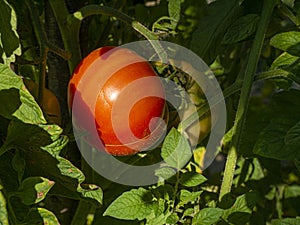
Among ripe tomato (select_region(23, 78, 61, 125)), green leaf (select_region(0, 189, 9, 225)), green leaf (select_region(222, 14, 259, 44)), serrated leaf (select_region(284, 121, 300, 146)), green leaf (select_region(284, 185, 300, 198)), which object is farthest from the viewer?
green leaf (select_region(284, 185, 300, 198))

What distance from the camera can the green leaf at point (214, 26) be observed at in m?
0.91

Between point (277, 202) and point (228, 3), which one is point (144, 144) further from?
point (277, 202)

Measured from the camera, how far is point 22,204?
2.48 ft

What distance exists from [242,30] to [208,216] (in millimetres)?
264

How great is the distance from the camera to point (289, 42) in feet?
2.64

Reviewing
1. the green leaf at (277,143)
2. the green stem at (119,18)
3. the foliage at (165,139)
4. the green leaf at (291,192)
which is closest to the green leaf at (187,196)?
the foliage at (165,139)

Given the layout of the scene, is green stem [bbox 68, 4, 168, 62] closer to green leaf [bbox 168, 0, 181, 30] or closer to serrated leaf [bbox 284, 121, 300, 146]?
green leaf [bbox 168, 0, 181, 30]

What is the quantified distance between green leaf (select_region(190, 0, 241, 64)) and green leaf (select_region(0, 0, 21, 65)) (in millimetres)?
271

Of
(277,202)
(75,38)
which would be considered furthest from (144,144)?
(277,202)

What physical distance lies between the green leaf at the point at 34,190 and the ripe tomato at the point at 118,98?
0.19m

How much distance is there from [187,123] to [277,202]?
587 millimetres

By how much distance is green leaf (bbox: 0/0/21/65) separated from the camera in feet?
2.61

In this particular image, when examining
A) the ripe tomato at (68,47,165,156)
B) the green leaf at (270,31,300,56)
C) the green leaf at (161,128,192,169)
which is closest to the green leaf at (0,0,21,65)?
the ripe tomato at (68,47,165,156)

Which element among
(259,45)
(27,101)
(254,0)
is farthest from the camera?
(254,0)
